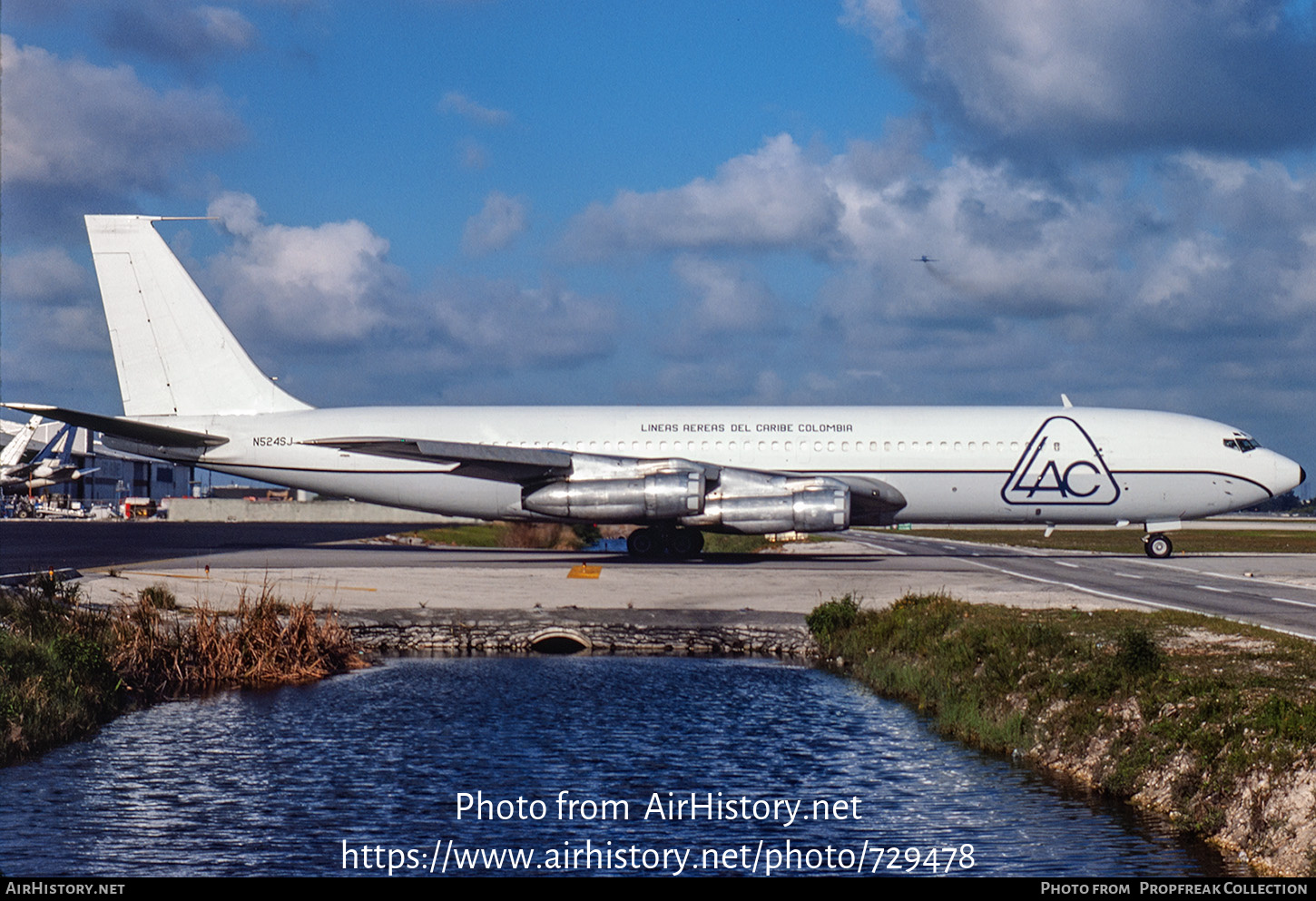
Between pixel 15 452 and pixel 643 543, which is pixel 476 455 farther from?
pixel 15 452

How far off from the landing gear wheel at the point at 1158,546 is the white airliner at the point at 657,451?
9 centimetres

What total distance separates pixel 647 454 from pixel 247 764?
27.3m

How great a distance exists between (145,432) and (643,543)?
17.3 metres

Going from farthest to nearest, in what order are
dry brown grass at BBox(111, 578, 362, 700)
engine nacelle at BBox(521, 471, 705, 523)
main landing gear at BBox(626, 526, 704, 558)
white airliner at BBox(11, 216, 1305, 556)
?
→ main landing gear at BBox(626, 526, 704, 558) < white airliner at BBox(11, 216, 1305, 556) < engine nacelle at BBox(521, 471, 705, 523) < dry brown grass at BBox(111, 578, 362, 700)

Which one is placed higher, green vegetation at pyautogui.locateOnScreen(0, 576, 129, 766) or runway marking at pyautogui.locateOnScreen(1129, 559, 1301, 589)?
runway marking at pyautogui.locateOnScreen(1129, 559, 1301, 589)

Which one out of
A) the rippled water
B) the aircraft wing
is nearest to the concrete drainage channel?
the rippled water

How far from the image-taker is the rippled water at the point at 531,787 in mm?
10508

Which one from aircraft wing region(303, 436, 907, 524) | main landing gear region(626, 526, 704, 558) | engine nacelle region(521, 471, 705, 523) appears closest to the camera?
aircraft wing region(303, 436, 907, 524)

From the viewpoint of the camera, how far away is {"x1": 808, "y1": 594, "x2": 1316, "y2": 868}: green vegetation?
1143 cm

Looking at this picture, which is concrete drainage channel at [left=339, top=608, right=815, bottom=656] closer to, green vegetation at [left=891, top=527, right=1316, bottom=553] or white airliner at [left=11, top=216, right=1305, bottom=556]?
white airliner at [left=11, top=216, right=1305, bottom=556]

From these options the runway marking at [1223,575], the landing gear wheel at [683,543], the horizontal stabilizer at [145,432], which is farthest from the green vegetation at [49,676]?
the runway marking at [1223,575]

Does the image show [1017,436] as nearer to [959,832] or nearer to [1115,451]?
[1115,451]

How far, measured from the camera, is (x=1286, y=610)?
25094mm

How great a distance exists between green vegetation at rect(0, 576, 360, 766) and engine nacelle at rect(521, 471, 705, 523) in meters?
16.0
